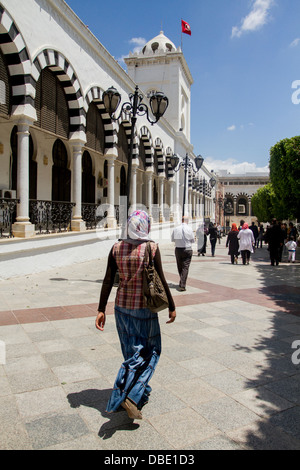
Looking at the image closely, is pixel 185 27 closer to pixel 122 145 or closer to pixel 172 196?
pixel 172 196

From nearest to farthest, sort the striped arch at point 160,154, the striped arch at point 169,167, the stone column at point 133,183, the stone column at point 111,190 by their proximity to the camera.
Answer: the stone column at point 111,190
the stone column at point 133,183
the striped arch at point 160,154
the striped arch at point 169,167

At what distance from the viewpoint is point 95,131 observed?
13797 mm

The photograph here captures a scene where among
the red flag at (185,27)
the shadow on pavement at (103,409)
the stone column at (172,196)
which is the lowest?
the shadow on pavement at (103,409)

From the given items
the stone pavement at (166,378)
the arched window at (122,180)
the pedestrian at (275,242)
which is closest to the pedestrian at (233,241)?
the pedestrian at (275,242)

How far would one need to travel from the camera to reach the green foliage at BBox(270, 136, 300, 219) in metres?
16.4

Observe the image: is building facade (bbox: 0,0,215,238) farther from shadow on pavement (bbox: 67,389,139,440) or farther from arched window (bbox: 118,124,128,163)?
shadow on pavement (bbox: 67,389,139,440)

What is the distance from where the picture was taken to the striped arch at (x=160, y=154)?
2252 cm

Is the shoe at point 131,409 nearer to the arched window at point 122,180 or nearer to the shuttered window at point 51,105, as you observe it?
the shuttered window at point 51,105

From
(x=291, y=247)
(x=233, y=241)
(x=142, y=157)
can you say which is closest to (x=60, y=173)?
(x=142, y=157)

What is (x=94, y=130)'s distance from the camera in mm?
13695

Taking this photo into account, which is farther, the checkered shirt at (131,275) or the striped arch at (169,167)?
the striped arch at (169,167)

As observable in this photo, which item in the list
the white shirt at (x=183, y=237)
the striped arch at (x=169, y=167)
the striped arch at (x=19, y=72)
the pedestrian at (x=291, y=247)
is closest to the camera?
the white shirt at (x=183, y=237)

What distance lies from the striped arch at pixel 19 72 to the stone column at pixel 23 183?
388mm
